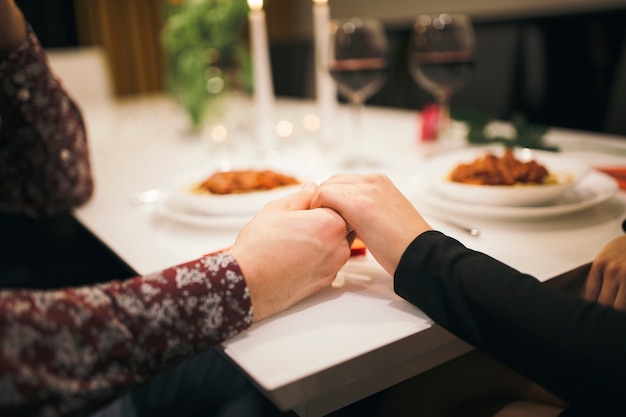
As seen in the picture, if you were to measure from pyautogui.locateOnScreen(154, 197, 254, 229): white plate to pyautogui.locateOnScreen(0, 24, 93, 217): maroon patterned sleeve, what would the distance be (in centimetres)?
22

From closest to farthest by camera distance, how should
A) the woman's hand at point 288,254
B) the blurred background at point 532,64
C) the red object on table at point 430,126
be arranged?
the woman's hand at point 288,254, the red object on table at point 430,126, the blurred background at point 532,64

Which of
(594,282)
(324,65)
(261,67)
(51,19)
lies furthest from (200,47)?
(51,19)

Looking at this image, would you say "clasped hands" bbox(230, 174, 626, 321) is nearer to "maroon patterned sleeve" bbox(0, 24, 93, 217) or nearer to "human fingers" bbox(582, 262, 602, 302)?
"human fingers" bbox(582, 262, 602, 302)

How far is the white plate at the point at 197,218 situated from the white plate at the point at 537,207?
280mm

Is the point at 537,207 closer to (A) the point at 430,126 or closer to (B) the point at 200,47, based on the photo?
(A) the point at 430,126

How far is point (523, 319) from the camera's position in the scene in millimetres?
507

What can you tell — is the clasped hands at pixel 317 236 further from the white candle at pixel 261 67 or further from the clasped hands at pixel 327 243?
the white candle at pixel 261 67

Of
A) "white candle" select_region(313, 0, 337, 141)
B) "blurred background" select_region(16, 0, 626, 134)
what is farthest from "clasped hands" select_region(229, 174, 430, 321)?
"blurred background" select_region(16, 0, 626, 134)

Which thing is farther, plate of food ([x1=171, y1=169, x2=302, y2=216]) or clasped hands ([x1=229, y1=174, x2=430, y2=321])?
plate of food ([x1=171, y1=169, x2=302, y2=216])

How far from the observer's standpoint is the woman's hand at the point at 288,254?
1.80 feet

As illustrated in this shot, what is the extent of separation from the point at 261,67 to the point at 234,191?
0.55m

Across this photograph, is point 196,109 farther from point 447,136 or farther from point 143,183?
point 447,136

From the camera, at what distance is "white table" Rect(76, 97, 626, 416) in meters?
0.47

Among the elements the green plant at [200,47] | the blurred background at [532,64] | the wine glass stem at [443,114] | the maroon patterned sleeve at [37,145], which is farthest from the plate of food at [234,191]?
the blurred background at [532,64]
